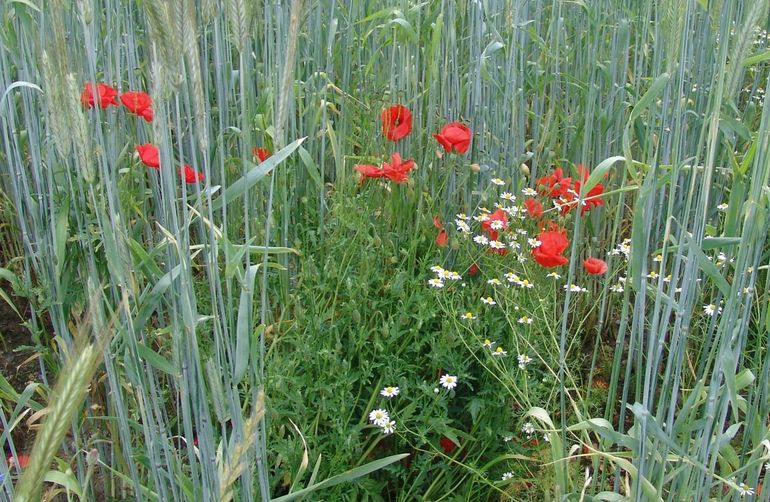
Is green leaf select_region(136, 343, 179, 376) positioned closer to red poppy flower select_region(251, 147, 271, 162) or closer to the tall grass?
the tall grass

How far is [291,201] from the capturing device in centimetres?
161

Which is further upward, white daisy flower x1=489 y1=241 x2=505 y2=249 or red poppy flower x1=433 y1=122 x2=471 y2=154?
red poppy flower x1=433 y1=122 x2=471 y2=154

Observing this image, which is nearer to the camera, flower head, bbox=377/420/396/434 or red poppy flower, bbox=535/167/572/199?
flower head, bbox=377/420/396/434

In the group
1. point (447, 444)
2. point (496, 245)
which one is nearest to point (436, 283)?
point (496, 245)

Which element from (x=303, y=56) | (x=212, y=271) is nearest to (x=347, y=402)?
(x=212, y=271)

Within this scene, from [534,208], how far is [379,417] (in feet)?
1.84

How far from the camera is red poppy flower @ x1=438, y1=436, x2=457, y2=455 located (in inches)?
53.5

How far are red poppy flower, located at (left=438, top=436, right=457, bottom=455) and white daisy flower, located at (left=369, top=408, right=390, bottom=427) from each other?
6.1 inches

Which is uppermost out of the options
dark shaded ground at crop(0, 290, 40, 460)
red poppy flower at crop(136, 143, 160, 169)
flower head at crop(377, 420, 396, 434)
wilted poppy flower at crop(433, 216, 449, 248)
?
red poppy flower at crop(136, 143, 160, 169)

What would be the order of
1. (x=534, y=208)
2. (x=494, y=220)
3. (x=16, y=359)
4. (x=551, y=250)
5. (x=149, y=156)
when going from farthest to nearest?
1. (x=16, y=359)
2. (x=534, y=208)
3. (x=494, y=220)
4. (x=551, y=250)
5. (x=149, y=156)

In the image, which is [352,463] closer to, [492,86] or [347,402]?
[347,402]

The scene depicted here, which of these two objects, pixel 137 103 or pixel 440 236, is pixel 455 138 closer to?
pixel 440 236

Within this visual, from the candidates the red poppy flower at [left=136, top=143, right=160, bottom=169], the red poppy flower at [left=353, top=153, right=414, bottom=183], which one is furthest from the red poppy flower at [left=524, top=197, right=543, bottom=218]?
the red poppy flower at [left=136, top=143, right=160, bottom=169]

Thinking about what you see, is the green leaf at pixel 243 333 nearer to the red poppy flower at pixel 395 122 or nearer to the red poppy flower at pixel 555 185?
the red poppy flower at pixel 395 122
